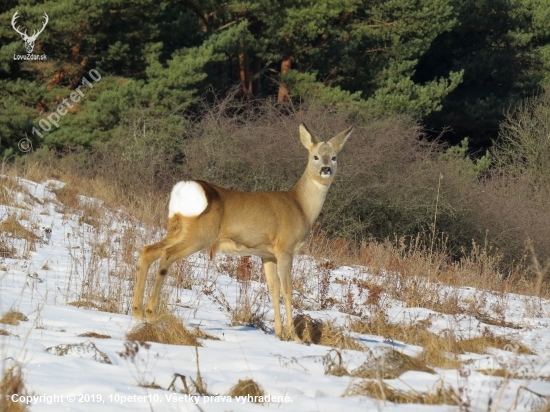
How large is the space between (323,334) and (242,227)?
1153mm

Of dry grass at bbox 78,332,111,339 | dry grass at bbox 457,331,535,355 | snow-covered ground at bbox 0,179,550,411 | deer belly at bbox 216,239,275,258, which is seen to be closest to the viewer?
snow-covered ground at bbox 0,179,550,411

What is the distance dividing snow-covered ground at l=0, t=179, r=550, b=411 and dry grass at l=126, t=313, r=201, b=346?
0.11 meters

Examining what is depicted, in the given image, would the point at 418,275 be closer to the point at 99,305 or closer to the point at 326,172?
the point at 326,172

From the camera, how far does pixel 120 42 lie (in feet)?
80.8

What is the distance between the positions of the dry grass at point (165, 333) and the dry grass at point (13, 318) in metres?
0.74

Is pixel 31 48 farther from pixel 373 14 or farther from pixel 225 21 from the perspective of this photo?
pixel 373 14

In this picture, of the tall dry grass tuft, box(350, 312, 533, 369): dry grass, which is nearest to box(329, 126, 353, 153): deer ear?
box(350, 312, 533, 369): dry grass

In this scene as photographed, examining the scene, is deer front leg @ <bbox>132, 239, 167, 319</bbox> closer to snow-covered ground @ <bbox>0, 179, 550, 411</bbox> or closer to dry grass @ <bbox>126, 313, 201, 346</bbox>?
snow-covered ground @ <bbox>0, 179, 550, 411</bbox>

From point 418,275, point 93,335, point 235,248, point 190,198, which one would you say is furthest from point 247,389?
point 418,275

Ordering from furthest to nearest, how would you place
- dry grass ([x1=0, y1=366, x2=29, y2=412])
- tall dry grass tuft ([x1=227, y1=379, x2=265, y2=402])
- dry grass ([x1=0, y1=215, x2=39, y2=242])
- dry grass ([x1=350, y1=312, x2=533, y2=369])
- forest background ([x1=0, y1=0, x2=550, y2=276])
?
forest background ([x1=0, y1=0, x2=550, y2=276]) < dry grass ([x1=0, y1=215, x2=39, y2=242]) < dry grass ([x1=350, y1=312, x2=533, y2=369]) < tall dry grass tuft ([x1=227, y1=379, x2=265, y2=402]) < dry grass ([x1=0, y1=366, x2=29, y2=412])

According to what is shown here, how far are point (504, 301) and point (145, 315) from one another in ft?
16.6

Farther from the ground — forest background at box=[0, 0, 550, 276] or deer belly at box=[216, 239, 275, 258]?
forest background at box=[0, 0, 550, 276]

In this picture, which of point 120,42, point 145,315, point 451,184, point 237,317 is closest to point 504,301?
point 237,317

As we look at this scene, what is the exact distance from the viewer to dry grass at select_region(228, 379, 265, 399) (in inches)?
194
